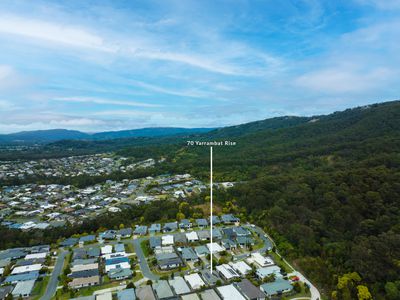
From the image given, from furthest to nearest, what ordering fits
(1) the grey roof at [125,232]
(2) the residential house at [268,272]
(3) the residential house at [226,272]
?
(1) the grey roof at [125,232] → (2) the residential house at [268,272] → (3) the residential house at [226,272]

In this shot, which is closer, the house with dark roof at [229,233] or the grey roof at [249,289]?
the grey roof at [249,289]

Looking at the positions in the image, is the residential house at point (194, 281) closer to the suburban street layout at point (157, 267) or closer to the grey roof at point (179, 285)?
the suburban street layout at point (157, 267)

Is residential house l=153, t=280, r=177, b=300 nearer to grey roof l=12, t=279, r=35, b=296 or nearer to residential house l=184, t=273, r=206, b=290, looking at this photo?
residential house l=184, t=273, r=206, b=290

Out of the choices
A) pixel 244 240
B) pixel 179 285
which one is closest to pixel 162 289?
pixel 179 285

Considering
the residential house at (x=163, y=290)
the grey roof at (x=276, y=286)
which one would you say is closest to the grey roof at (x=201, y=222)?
the residential house at (x=163, y=290)

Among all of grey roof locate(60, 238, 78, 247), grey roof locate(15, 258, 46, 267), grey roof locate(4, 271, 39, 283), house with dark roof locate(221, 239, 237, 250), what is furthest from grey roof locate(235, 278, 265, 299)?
grey roof locate(60, 238, 78, 247)

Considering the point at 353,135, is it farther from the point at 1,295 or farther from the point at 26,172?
the point at 26,172


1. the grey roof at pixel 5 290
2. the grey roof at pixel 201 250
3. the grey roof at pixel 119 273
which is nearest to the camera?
the grey roof at pixel 5 290
